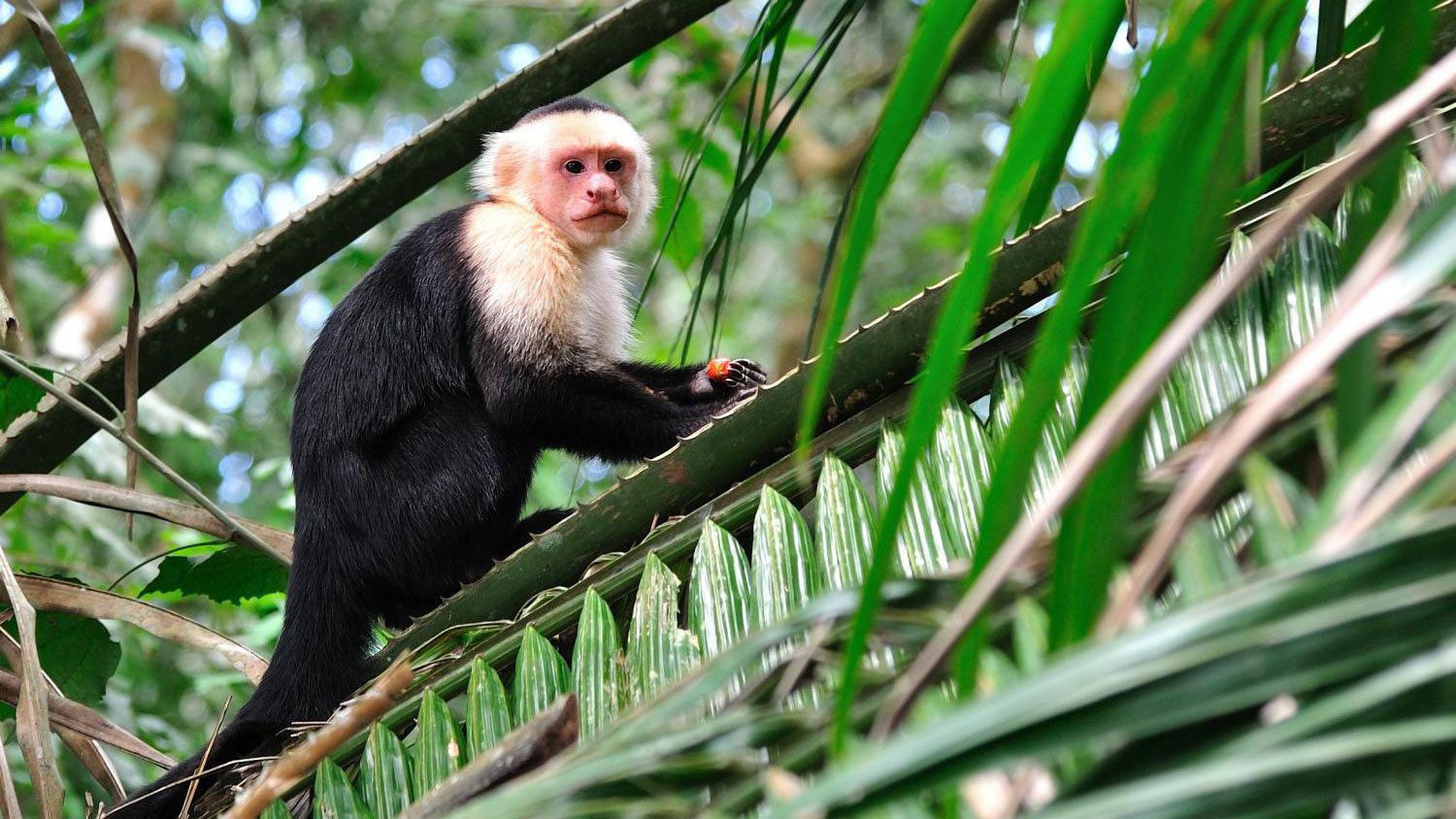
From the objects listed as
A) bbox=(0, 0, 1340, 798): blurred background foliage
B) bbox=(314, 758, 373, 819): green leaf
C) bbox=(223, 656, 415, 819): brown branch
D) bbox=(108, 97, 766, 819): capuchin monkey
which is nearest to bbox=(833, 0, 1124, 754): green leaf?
bbox=(223, 656, 415, 819): brown branch

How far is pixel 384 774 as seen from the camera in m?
1.62

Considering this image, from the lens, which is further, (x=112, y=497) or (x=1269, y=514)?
(x=112, y=497)

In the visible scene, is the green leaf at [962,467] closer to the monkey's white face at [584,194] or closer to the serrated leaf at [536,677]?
the serrated leaf at [536,677]

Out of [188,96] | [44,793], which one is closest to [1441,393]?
[44,793]

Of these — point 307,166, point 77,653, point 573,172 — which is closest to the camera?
point 77,653

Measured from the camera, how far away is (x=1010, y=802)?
53 cm

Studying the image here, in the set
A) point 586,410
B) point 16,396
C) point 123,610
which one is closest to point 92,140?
point 16,396

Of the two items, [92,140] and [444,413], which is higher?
[444,413]

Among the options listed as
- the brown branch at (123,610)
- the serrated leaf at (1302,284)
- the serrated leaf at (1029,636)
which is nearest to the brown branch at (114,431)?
the brown branch at (123,610)

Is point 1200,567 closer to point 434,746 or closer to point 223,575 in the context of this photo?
point 434,746

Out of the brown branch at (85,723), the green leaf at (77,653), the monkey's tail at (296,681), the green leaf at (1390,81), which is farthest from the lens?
the green leaf at (77,653)

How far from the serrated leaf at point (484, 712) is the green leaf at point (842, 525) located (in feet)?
1.27

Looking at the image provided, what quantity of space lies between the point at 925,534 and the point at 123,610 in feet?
4.21

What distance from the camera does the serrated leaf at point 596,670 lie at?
1.48 m
